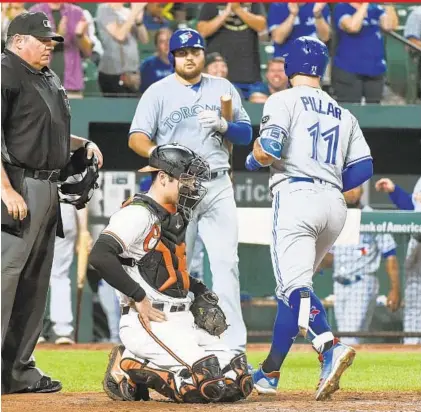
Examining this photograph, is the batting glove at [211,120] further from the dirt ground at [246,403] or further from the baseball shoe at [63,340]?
the baseball shoe at [63,340]

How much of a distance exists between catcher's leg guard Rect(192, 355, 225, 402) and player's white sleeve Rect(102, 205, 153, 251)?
0.60 meters

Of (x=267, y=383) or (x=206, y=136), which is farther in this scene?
(x=206, y=136)

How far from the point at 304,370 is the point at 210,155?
1922 mm

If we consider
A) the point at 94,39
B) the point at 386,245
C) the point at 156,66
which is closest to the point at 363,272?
the point at 386,245

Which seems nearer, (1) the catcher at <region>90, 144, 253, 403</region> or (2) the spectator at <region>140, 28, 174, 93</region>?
(1) the catcher at <region>90, 144, 253, 403</region>

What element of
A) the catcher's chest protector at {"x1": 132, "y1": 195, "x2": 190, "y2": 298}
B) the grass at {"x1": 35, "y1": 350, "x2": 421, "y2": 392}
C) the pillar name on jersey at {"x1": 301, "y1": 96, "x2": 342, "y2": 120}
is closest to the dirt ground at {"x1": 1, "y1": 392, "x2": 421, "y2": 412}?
the catcher's chest protector at {"x1": 132, "y1": 195, "x2": 190, "y2": 298}

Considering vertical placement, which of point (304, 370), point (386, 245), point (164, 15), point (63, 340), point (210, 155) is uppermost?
point (164, 15)

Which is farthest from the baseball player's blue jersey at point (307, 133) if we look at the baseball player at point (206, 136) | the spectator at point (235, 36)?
the spectator at point (235, 36)

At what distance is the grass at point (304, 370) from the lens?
6539 mm

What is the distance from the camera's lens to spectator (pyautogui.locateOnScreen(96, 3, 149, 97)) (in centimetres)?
1113

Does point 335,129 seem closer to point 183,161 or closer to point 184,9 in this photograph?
point 183,161

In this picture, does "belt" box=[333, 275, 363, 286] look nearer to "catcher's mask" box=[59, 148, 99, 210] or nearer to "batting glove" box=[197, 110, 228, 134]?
"batting glove" box=[197, 110, 228, 134]

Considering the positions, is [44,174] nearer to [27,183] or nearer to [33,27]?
[27,183]

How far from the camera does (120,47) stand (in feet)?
36.4
